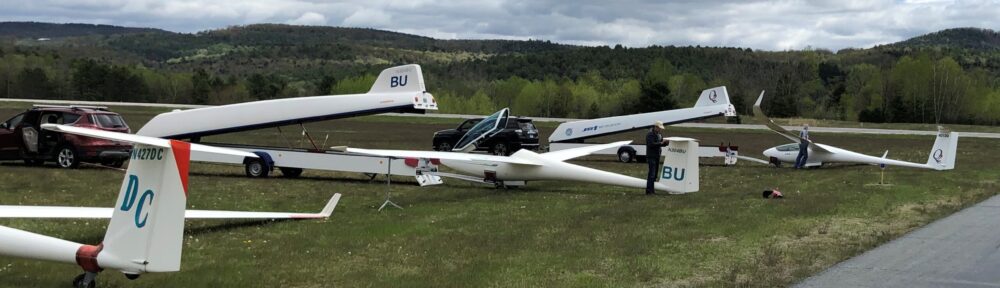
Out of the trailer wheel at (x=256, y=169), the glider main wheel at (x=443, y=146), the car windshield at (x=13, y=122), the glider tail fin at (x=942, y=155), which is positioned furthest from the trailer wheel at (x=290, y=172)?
the glider tail fin at (x=942, y=155)

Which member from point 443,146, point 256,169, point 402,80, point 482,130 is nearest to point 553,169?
point 402,80

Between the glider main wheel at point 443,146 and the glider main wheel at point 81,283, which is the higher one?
the glider main wheel at point 81,283

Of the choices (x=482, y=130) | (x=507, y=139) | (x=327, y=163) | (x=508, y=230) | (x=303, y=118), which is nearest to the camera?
(x=508, y=230)

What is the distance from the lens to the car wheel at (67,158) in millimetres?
19609

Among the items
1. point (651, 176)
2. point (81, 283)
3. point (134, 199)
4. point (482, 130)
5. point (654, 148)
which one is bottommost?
point (81, 283)

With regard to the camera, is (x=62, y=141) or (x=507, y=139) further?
(x=507, y=139)

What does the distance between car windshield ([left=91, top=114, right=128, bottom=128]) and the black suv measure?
1172cm

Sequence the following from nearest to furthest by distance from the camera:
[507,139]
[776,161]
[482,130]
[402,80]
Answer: [402,80]
[482,130]
[776,161]
[507,139]

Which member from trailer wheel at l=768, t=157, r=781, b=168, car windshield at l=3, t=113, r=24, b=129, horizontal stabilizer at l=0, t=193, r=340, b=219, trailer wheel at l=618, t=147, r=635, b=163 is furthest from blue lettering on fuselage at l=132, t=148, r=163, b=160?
trailer wheel at l=618, t=147, r=635, b=163

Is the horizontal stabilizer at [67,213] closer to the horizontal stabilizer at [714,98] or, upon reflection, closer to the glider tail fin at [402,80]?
the glider tail fin at [402,80]

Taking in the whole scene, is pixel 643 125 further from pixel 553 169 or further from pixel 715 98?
pixel 553 169

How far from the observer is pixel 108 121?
65.7ft

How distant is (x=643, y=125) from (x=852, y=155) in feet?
23.8

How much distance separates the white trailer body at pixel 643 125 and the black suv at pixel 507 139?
1024mm
